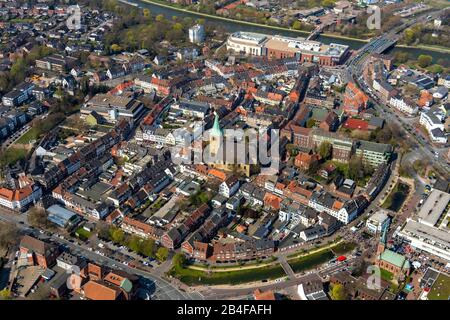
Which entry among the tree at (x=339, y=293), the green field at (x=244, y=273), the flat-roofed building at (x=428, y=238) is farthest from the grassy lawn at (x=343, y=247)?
the tree at (x=339, y=293)

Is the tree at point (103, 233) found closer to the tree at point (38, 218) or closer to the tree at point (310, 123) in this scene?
the tree at point (38, 218)

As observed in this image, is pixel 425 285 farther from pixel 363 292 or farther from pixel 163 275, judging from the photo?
pixel 163 275

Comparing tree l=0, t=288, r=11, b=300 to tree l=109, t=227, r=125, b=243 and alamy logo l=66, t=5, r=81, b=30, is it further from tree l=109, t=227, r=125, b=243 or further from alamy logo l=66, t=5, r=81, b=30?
alamy logo l=66, t=5, r=81, b=30

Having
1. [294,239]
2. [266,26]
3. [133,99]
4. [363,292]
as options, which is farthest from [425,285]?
[266,26]

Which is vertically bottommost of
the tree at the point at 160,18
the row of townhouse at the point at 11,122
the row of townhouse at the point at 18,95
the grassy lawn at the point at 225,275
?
the grassy lawn at the point at 225,275

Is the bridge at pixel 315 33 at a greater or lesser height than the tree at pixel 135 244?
greater

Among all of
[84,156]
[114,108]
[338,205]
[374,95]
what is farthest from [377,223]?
[114,108]

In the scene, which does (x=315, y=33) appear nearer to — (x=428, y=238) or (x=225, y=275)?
(x=428, y=238)
